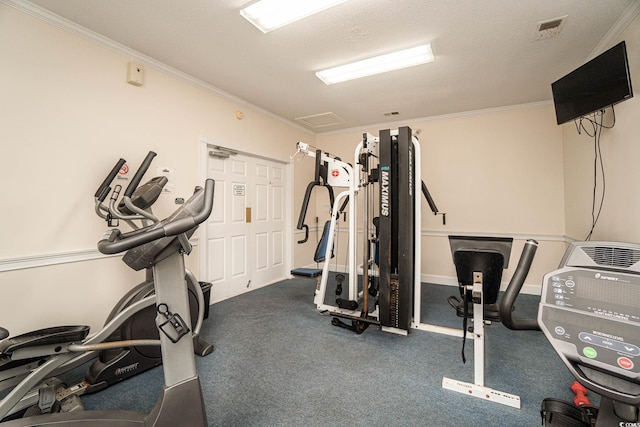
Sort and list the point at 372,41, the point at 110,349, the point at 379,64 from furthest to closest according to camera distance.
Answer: the point at 379,64 → the point at 372,41 → the point at 110,349

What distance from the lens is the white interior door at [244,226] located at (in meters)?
3.54

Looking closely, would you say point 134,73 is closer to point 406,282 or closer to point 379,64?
point 379,64

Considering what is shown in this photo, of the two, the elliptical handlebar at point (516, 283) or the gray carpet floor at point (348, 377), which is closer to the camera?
the elliptical handlebar at point (516, 283)

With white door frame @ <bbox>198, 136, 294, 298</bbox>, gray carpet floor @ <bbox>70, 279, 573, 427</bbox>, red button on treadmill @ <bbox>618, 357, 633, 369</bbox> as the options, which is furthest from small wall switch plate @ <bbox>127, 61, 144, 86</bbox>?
red button on treadmill @ <bbox>618, 357, 633, 369</bbox>

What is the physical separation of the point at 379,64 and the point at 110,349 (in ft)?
10.9

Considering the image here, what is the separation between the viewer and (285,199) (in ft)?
15.4

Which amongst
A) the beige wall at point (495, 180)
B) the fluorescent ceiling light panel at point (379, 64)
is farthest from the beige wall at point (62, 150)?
the beige wall at point (495, 180)

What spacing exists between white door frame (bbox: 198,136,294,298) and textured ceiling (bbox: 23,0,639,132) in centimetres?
73

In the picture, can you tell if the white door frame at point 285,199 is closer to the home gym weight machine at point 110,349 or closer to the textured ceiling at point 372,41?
the textured ceiling at point 372,41

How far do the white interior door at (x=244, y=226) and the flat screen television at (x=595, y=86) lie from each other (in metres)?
3.64

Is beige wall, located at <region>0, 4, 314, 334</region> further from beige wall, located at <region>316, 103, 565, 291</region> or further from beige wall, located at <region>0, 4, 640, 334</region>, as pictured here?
beige wall, located at <region>316, 103, 565, 291</region>

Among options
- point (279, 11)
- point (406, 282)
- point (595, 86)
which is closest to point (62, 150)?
point (279, 11)

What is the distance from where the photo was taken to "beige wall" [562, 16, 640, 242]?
197cm

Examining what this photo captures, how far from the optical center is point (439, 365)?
2088 millimetres
